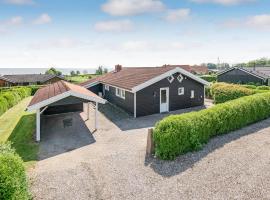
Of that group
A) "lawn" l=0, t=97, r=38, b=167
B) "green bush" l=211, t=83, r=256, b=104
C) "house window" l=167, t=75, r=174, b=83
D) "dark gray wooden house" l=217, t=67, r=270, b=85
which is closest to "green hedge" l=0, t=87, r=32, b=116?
"lawn" l=0, t=97, r=38, b=167

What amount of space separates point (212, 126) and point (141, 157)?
439 cm

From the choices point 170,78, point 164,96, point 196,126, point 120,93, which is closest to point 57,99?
point 196,126

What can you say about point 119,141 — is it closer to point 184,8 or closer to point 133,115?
point 133,115

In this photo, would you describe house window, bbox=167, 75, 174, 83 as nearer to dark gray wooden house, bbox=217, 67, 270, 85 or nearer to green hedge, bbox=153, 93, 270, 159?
green hedge, bbox=153, 93, 270, 159

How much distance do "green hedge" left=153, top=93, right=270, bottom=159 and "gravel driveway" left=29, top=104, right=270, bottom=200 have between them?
0.44 meters

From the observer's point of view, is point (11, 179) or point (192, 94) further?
point (192, 94)

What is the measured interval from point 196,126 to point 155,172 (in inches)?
131

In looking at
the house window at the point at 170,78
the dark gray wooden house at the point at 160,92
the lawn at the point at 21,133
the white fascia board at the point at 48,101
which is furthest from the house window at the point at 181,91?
the lawn at the point at 21,133

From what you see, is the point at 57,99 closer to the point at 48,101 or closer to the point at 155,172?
the point at 48,101

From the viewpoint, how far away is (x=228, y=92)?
2502 centimetres

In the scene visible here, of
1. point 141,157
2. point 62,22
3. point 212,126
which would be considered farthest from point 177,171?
point 62,22

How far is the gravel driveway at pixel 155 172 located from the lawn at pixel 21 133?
0.66 meters

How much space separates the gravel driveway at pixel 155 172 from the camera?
8414 mm

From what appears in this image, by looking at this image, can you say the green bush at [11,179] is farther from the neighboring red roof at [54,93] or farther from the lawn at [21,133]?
the neighboring red roof at [54,93]
